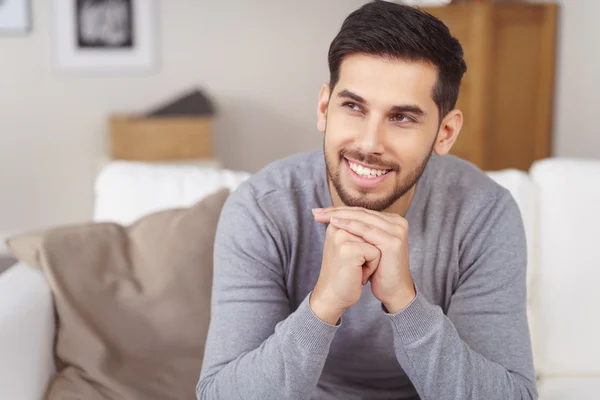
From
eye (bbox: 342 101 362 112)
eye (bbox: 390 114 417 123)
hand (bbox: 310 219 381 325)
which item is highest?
eye (bbox: 342 101 362 112)

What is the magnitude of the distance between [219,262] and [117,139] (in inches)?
119

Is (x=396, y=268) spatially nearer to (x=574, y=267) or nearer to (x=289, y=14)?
(x=574, y=267)

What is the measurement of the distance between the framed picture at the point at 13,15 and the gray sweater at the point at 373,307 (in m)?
3.46

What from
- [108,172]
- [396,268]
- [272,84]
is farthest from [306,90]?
[396,268]

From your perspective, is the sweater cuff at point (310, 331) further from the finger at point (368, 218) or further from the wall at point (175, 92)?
the wall at point (175, 92)

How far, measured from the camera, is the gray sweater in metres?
1.28

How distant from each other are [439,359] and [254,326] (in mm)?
322

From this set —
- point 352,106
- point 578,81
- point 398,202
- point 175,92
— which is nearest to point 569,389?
point 398,202

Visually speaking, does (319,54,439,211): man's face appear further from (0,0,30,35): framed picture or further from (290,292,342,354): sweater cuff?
(0,0,30,35): framed picture

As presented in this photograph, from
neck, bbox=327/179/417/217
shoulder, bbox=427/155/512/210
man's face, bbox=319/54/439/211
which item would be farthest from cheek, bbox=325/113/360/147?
shoulder, bbox=427/155/512/210

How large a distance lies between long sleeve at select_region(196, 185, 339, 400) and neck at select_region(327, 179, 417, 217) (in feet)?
0.45

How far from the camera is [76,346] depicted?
170 centimetres

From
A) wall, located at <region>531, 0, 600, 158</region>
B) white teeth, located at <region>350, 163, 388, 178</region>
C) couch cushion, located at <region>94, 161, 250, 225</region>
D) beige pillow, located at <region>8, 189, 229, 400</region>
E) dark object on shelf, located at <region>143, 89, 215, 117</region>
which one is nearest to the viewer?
white teeth, located at <region>350, 163, 388, 178</region>

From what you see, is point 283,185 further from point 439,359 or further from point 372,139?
point 439,359
